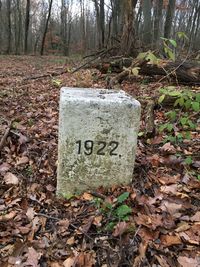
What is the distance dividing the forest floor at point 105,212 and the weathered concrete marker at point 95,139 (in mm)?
156

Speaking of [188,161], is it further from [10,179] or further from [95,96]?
[10,179]

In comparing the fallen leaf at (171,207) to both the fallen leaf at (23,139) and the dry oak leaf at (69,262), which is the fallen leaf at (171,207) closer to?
the dry oak leaf at (69,262)

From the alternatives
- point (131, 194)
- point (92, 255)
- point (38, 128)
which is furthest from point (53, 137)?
point (92, 255)

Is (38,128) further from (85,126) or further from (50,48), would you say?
(50,48)

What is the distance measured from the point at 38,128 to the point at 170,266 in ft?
9.39

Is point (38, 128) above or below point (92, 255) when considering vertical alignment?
above

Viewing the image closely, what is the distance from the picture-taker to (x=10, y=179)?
310 centimetres

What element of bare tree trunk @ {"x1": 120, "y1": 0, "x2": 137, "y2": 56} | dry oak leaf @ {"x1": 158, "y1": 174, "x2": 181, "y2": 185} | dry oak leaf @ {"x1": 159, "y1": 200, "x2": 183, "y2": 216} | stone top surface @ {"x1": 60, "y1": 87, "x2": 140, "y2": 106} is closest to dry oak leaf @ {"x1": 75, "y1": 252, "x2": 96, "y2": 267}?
dry oak leaf @ {"x1": 159, "y1": 200, "x2": 183, "y2": 216}

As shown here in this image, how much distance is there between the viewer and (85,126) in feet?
8.14

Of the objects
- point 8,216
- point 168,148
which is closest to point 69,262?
point 8,216

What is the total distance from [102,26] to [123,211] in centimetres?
1675

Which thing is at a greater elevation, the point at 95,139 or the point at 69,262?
the point at 95,139

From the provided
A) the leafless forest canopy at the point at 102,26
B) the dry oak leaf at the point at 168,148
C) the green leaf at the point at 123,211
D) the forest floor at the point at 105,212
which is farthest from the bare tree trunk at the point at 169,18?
the green leaf at the point at 123,211

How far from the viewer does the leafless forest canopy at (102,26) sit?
9.19 m
